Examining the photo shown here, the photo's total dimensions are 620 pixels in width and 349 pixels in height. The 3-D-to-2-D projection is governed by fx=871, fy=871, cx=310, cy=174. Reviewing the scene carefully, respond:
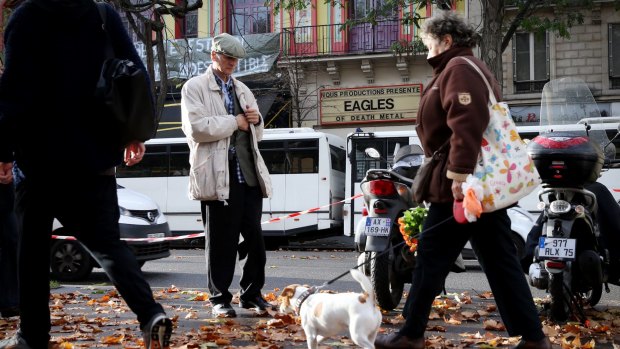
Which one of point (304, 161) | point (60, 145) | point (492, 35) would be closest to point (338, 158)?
point (304, 161)

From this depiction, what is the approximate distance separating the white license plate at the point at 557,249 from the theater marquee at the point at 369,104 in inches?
847

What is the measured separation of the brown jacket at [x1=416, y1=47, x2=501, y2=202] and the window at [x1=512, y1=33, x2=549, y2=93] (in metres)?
22.9

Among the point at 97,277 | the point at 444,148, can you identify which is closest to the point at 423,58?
the point at 97,277

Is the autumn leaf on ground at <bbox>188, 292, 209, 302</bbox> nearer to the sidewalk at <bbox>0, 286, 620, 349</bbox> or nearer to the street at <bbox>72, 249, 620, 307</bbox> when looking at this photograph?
the sidewalk at <bbox>0, 286, 620, 349</bbox>

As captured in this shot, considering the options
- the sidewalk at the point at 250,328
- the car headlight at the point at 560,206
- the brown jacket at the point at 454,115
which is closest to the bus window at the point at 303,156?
the sidewalk at the point at 250,328

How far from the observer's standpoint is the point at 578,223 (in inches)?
243

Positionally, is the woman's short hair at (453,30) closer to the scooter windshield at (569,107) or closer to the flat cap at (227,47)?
the flat cap at (227,47)

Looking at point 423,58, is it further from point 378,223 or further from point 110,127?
point 110,127

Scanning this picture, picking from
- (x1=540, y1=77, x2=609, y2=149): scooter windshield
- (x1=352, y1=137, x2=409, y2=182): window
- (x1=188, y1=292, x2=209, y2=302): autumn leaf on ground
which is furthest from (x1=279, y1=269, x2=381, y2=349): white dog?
(x1=352, y1=137, x2=409, y2=182): window

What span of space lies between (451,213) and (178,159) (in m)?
17.7

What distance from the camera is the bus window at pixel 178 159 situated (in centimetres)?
2177

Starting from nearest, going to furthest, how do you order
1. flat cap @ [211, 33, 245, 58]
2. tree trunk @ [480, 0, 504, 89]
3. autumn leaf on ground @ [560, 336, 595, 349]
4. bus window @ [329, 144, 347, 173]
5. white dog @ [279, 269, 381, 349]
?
white dog @ [279, 269, 381, 349] < autumn leaf on ground @ [560, 336, 595, 349] < flat cap @ [211, 33, 245, 58] < tree trunk @ [480, 0, 504, 89] < bus window @ [329, 144, 347, 173]

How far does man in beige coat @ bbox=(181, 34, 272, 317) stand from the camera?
20.8 ft

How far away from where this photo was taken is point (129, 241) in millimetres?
11117
